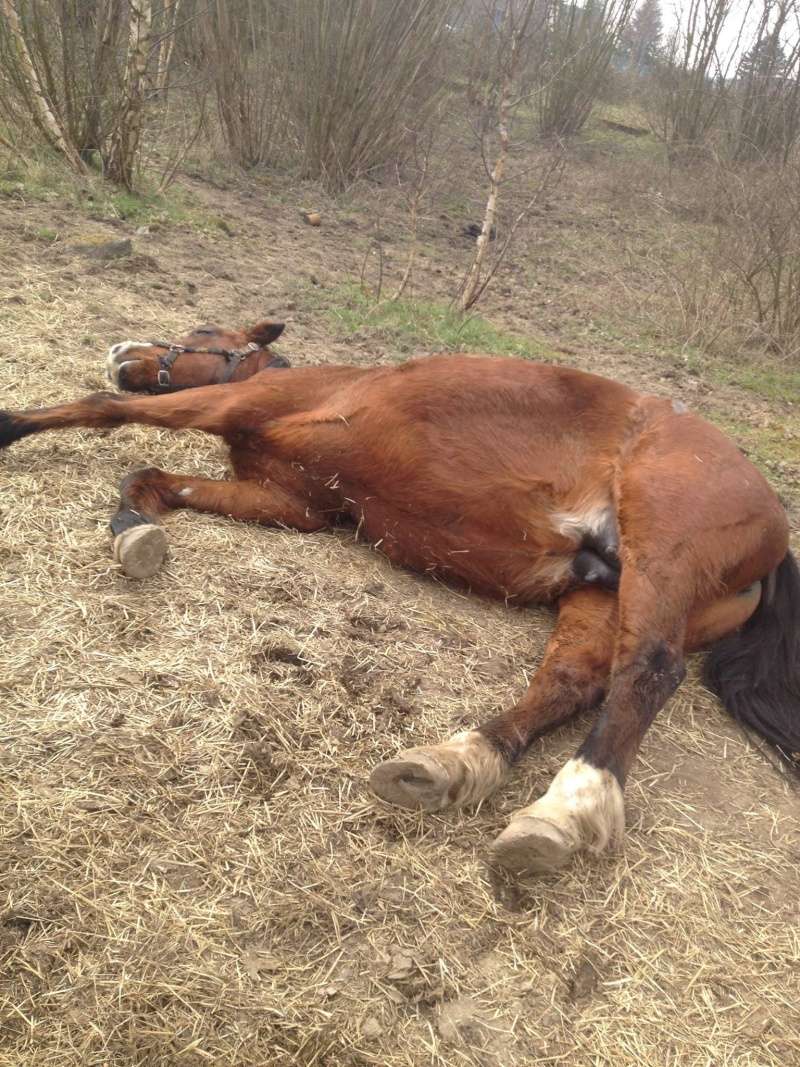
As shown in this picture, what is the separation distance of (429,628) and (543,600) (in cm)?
56

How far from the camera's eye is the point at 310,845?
2018 millimetres

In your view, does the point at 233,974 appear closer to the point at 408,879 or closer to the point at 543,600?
the point at 408,879

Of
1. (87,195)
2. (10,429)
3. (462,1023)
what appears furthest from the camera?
(87,195)

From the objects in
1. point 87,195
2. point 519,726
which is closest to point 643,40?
point 87,195

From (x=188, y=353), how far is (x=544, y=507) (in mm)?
2077

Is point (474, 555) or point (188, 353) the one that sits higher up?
point (188, 353)

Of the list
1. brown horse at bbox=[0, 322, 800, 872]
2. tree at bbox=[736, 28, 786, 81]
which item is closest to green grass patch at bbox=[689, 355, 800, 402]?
brown horse at bbox=[0, 322, 800, 872]

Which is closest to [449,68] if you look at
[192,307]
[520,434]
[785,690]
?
[192,307]

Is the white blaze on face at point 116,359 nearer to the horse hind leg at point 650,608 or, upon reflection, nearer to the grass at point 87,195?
the horse hind leg at point 650,608

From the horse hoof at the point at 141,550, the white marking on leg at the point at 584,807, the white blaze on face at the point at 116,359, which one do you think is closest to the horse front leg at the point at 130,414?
the white blaze on face at the point at 116,359

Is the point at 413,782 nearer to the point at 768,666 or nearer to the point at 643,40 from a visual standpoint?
the point at 768,666

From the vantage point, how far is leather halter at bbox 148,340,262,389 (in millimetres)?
4047

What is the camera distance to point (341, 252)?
9234mm

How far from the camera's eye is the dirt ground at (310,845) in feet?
5.44
